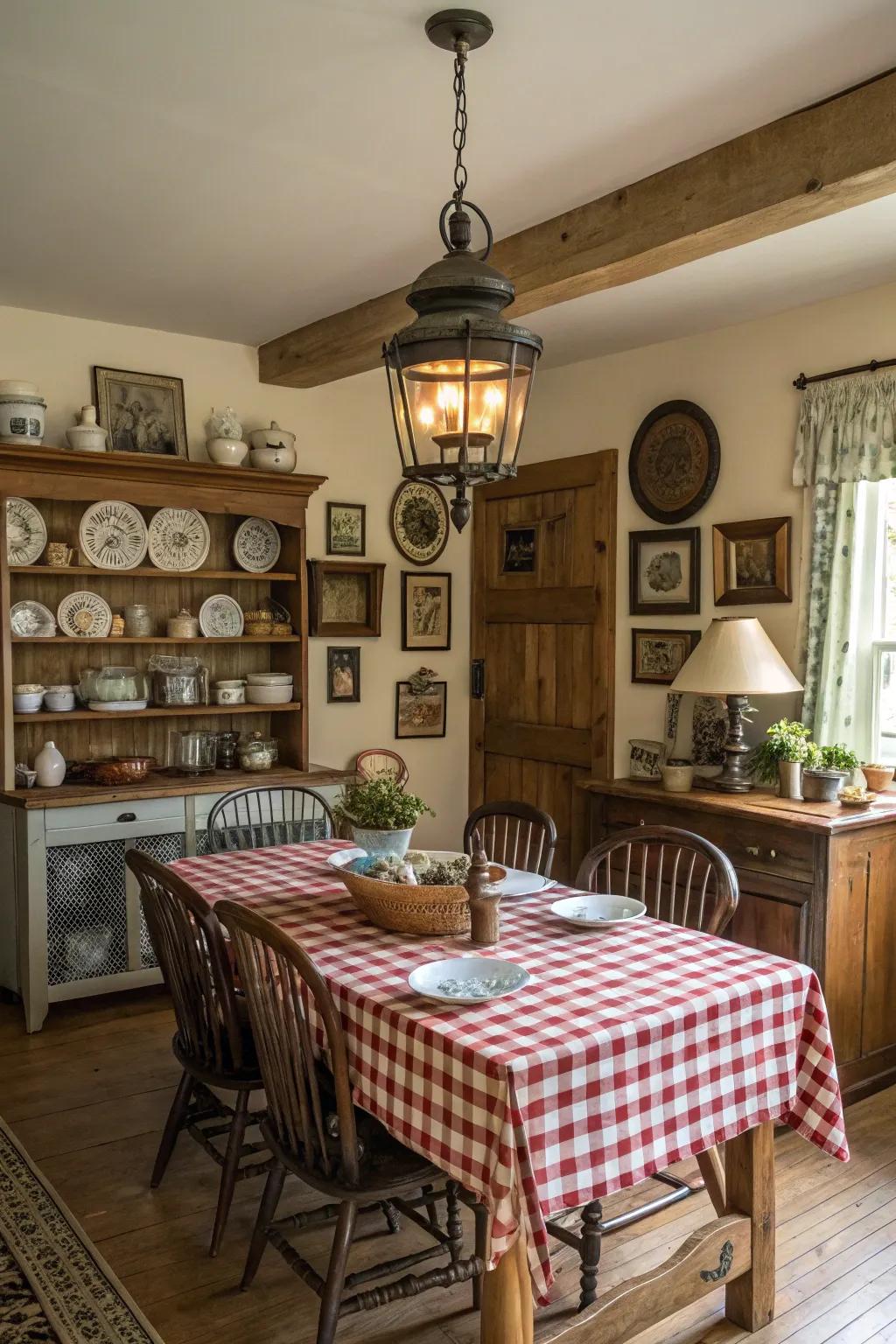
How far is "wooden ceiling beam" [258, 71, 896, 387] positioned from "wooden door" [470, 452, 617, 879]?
1.49 meters

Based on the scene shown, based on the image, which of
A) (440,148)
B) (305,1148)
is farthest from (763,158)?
(305,1148)

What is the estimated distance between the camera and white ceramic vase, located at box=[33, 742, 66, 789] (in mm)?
3969

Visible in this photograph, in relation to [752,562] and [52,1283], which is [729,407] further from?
[52,1283]

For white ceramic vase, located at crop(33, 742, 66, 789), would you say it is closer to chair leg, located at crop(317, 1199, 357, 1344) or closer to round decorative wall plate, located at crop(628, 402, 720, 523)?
chair leg, located at crop(317, 1199, 357, 1344)

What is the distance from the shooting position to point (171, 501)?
4.21m

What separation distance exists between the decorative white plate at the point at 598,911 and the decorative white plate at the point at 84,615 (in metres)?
2.35

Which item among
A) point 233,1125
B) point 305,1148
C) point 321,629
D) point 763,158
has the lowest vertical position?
point 233,1125

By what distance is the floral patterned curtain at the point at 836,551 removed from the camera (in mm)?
3697

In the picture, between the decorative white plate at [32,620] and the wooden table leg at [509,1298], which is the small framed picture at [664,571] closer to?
the decorative white plate at [32,620]

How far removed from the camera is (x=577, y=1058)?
5.79 ft

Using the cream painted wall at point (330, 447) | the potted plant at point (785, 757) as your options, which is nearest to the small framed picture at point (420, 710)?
the cream painted wall at point (330, 447)

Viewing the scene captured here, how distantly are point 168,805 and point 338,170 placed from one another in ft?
7.71

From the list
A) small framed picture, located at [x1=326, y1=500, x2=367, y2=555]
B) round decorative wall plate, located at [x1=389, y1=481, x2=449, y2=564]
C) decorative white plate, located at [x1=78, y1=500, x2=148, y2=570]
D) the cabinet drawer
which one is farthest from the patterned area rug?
round decorative wall plate, located at [x1=389, y1=481, x2=449, y2=564]

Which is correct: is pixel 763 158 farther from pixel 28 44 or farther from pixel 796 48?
pixel 28 44
